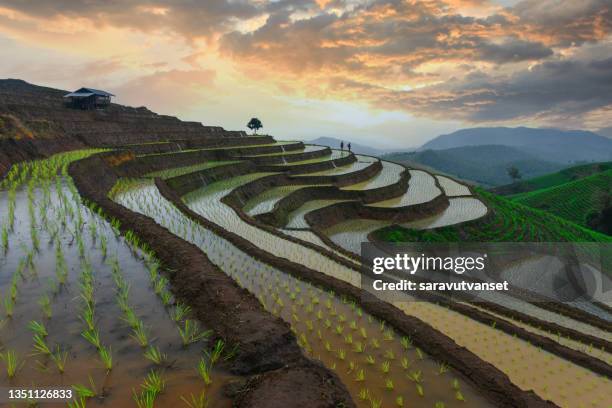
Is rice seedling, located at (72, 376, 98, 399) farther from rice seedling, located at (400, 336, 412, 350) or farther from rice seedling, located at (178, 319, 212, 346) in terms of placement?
rice seedling, located at (400, 336, 412, 350)

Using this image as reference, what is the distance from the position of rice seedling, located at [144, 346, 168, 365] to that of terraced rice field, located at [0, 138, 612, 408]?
0.07ft

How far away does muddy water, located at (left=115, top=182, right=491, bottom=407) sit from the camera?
4004mm

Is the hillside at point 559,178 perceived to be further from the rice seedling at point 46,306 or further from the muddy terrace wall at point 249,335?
the rice seedling at point 46,306

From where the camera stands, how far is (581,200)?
4181 cm

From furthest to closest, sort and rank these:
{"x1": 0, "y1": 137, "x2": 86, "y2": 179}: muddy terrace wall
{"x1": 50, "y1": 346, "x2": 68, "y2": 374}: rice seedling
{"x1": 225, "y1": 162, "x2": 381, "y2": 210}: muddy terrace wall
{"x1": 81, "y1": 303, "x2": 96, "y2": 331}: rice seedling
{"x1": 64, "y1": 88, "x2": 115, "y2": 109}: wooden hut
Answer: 1. {"x1": 64, "y1": 88, "x2": 115, "y2": 109}: wooden hut
2. {"x1": 225, "y1": 162, "x2": 381, "y2": 210}: muddy terrace wall
3. {"x1": 0, "y1": 137, "x2": 86, "y2": 179}: muddy terrace wall
4. {"x1": 81, "y1": 303, "x2": 96, "y2": 331}: rice seedling
5. {"x1": 50, "y1": 346, "x2": 68, "y2": 374}: rice seedling

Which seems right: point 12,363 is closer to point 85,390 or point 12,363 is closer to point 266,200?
point 85,390

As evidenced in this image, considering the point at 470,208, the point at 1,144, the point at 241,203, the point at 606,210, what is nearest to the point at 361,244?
the point at 241,203

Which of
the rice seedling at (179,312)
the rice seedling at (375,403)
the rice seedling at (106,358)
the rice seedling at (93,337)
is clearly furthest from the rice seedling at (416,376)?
the rice seedling at (93,337)

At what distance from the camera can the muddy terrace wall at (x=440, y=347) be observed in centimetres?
389

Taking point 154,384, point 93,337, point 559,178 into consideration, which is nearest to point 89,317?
point 93,337

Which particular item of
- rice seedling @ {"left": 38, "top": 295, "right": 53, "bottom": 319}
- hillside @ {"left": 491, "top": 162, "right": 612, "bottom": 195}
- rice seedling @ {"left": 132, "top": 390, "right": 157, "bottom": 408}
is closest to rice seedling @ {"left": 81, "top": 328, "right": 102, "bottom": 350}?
rice seedling @ {"left": 38, "top": 295, "right": 53, "bottom": 319}

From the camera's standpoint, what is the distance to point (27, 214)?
894 centimetres

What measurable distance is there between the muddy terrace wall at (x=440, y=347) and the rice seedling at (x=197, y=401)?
3.08 meters

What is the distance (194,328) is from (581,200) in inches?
2004
